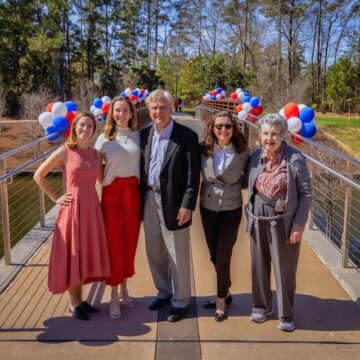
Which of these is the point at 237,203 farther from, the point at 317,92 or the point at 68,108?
the point at 317,92

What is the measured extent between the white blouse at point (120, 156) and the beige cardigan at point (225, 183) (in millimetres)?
446

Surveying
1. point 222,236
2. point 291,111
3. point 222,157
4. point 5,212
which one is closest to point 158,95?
point 222,157

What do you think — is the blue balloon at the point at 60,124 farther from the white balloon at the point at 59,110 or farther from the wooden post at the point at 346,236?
the wooden post at the point at 346,236

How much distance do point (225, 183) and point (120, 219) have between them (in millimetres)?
734

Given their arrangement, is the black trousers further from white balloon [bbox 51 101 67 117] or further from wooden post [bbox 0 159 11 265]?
white balloon [bbox 51 101 67 117]

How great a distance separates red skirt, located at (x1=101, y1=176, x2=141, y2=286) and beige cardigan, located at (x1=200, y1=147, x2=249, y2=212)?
48 centimetres

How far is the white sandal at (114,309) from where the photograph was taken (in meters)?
3.17

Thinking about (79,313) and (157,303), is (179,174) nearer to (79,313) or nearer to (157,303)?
(157,303)

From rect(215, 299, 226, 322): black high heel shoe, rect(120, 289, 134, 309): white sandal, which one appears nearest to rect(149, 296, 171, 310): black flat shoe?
rect(120, 289, 134, 309): white sandal

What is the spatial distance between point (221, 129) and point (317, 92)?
1590 inches

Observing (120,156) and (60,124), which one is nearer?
(120,156)

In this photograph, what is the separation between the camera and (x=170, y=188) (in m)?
3.03

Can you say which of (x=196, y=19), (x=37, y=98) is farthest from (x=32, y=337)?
(x=196, y=19)

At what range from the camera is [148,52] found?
47.5 meters
